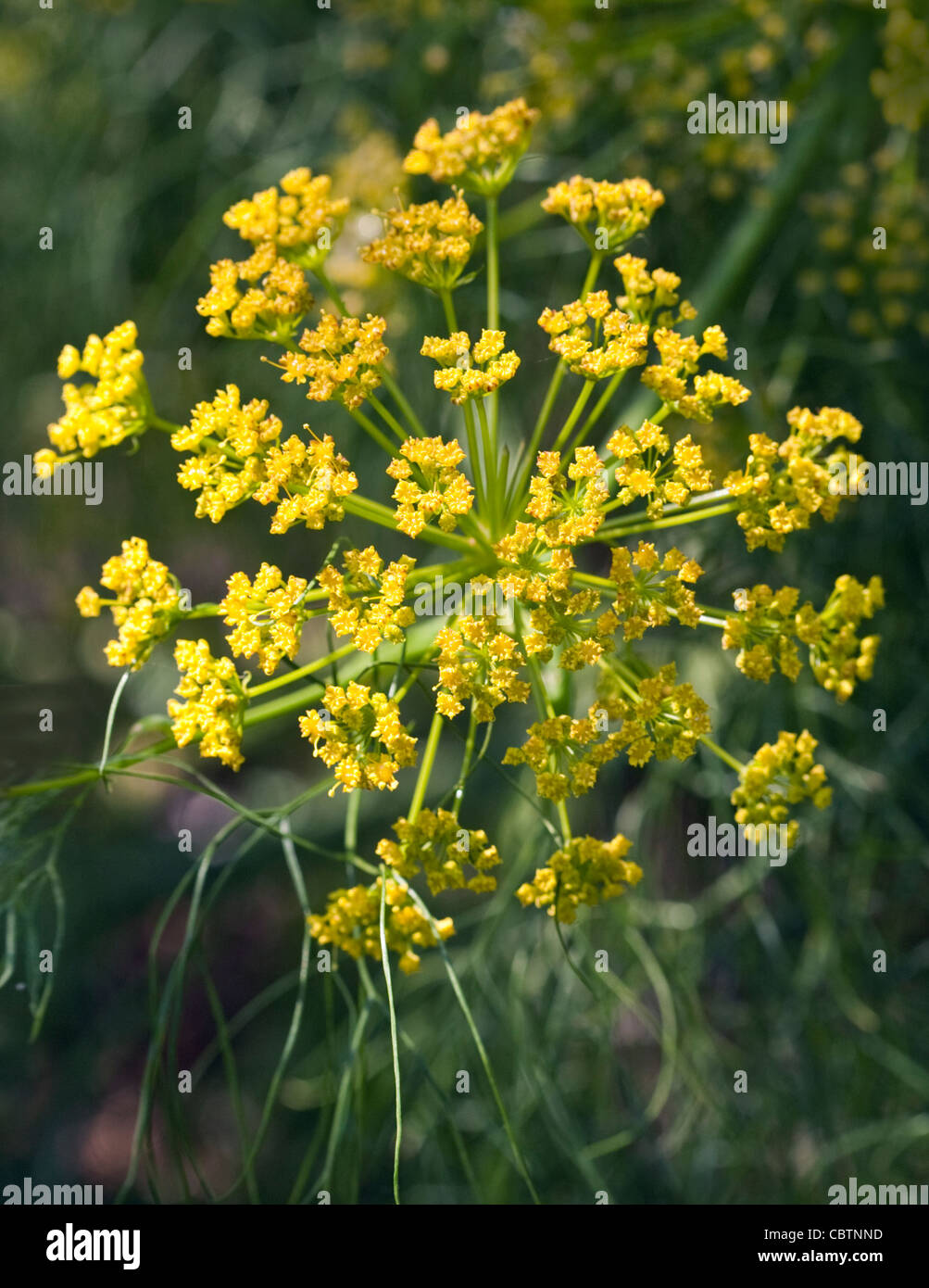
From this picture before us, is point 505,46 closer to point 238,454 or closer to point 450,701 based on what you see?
point 238,454

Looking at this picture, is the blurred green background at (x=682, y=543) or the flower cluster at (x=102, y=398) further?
the blurred green background at (x=682, y=543)

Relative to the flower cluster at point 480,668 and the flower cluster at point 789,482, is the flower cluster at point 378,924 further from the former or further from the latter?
the flower cluster at point 789,482

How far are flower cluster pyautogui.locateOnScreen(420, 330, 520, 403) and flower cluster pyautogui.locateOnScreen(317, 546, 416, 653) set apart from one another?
0.48 ft

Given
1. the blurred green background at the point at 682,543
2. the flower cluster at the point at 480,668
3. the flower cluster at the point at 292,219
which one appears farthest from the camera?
the blurred green background at the point at 682,543

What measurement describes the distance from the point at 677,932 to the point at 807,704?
44 cm

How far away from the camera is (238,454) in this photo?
0.86m

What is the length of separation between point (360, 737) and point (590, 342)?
383 mm

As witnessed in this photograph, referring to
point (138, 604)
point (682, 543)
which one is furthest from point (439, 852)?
point (682, 543)

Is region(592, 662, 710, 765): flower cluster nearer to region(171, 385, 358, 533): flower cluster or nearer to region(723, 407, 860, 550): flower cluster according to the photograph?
region(723, 407, 860, 550): flower cluster

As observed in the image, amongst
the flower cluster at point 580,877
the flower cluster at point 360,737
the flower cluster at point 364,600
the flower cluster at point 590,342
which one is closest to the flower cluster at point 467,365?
the flower cluster at point 590,342

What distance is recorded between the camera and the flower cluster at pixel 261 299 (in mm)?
904

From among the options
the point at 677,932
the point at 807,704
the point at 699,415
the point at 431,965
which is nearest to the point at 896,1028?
the point at 677,932

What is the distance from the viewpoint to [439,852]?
0.89m

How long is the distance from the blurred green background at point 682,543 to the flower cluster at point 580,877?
340 millimetres
